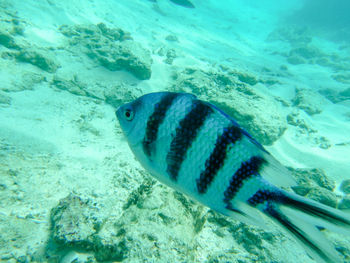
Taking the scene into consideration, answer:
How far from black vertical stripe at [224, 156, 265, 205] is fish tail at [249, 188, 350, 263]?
103 mm

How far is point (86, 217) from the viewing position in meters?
2.15

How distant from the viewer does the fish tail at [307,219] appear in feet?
2.67

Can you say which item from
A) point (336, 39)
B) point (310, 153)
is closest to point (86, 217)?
point (310, 153)

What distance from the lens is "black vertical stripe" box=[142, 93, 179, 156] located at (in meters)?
1.11

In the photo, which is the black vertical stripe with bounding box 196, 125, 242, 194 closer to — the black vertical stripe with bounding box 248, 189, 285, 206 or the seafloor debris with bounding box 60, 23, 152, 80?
the black vertical stripe with bounding box 248, 189, 285, 206

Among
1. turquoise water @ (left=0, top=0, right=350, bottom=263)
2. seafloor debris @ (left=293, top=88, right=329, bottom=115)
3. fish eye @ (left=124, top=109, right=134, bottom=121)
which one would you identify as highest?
seafloor debris @ (left=293, top=88, right=329, bottom=115)

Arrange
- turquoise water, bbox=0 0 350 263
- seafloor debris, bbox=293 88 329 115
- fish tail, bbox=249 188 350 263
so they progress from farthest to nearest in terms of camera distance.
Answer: seafloor debris, bbox=293 88 329 115 < turquoise water, bbox=0 0 350 263 < fish tail, bbox=249 188 350 263

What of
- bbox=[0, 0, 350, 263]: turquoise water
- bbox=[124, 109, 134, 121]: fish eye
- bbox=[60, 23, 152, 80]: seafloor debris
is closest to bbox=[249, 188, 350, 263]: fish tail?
bbox=[124, 109, 134, 121]: fish eye

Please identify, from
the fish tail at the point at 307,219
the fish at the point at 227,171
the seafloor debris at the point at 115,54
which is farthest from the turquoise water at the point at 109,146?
the fish tail at the point at 307,219

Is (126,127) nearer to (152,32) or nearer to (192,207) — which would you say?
(192,207)

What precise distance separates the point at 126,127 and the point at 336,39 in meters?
35.9

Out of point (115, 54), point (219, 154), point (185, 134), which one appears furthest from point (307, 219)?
point (115, 54)

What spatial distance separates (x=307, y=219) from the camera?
86 centimetres

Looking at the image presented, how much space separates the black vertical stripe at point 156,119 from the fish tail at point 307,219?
65cm
